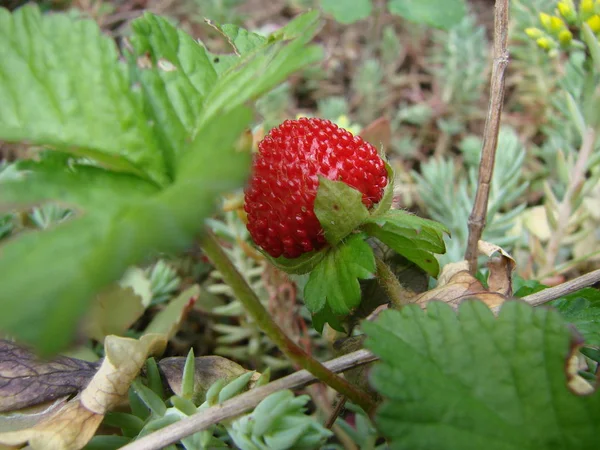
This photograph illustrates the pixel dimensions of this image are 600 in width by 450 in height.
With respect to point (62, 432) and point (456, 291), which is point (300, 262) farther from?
point (62, 432)

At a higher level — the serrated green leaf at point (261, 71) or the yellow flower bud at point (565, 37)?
the serrated green leaf at point (261, 71)

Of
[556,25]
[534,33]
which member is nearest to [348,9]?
[534,33]

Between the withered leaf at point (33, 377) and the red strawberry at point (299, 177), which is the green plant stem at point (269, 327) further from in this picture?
the withered leaf at point (33, 377)

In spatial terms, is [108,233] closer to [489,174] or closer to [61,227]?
[61,227]

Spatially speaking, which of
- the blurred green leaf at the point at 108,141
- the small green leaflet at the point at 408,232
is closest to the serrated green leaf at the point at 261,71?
the blurred green leaf at the point at 108,141

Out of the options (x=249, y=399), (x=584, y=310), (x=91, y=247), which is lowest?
(x=584, y=310)

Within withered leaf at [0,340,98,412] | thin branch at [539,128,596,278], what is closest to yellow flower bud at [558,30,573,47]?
thin branch at [539,128,596,278]
